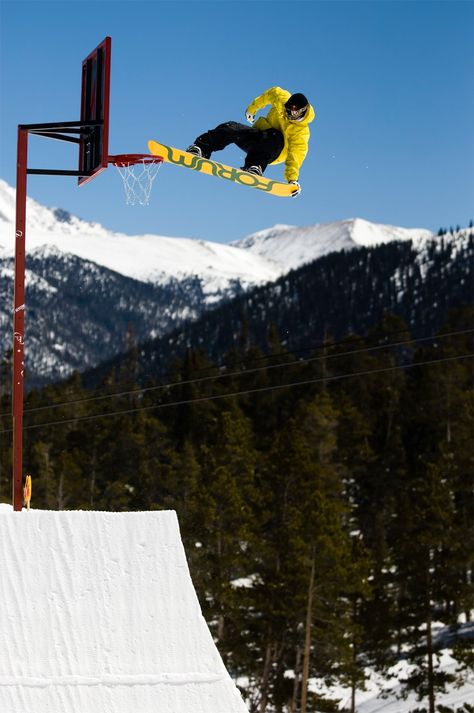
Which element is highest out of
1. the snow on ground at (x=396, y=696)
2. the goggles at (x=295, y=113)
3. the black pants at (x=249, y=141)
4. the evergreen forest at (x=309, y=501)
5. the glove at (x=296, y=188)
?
the goggles at (x=295, y=113)

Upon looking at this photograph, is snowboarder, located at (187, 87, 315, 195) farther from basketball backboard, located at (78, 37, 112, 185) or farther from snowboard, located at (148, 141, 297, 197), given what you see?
basketball backboard, located at (78, 37, 112, 185)

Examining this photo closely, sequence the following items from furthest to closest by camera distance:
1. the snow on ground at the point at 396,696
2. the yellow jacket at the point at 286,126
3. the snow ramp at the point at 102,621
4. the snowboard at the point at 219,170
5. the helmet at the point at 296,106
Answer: the snow on ground at the point at 396,696 → the yellow jacket at the point at 286,126 → the helmet at the point at 296,106 → the snowboard at the point at 219,170 → the snow ramp at the point at 102,621

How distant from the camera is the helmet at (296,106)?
1196 centimetres

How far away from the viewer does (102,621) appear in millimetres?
9391

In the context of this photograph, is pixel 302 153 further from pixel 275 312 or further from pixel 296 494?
pixel 275 312

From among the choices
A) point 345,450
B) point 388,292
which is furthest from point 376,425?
point 388,292

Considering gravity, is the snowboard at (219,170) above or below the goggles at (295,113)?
below

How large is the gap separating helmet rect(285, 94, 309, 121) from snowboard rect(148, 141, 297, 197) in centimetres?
89

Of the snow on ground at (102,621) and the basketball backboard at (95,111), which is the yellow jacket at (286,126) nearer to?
the basketball backboard at (95,111)

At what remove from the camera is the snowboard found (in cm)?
1158

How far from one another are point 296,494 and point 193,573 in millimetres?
5209

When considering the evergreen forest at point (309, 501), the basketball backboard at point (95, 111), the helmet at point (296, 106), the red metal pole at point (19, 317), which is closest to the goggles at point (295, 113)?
the helmet at point (296, 106)

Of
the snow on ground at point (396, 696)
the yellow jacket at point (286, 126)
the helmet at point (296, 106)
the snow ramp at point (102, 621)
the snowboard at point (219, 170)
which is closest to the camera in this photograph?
the snow ramp at point (102, 621)

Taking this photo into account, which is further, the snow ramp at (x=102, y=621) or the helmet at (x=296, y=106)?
the helmet at (x=296, y=106)
